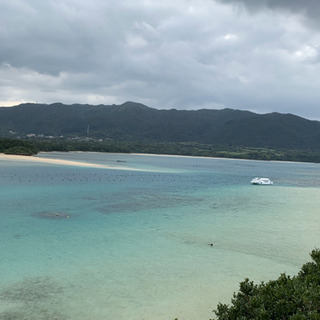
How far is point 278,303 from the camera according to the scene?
13500mm

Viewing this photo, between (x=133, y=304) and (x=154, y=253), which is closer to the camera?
(x=133, y=304)

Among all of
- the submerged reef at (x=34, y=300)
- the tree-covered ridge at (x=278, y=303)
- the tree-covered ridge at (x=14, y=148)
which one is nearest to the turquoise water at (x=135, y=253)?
the submerged reef at (x=34, y=300)

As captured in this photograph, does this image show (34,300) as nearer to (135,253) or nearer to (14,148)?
(135,253)

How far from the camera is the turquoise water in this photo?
20.4m

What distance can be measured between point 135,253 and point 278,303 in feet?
60.7

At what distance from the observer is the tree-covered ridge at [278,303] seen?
42.7ft

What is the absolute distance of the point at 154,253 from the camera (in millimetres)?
30719

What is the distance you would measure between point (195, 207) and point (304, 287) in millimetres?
41944

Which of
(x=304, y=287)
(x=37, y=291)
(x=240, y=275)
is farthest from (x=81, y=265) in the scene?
(x=304, y=287)

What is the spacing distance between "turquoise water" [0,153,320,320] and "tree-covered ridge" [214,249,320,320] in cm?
575

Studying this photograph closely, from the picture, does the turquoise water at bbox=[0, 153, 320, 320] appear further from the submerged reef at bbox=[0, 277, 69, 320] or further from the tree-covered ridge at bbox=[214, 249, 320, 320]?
the tree-covered ridge at bbox=[214, 249, 320, 320]

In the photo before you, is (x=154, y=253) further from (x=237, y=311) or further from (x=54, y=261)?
(x=237, y=311)

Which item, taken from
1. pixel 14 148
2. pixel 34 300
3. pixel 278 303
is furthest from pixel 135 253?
pixel 14 148

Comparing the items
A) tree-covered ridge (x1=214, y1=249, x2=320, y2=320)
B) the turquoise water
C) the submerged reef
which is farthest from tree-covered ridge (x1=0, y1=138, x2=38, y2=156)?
tree-covered ridge (x1=214, y1=249, x2=320, y2=320)
